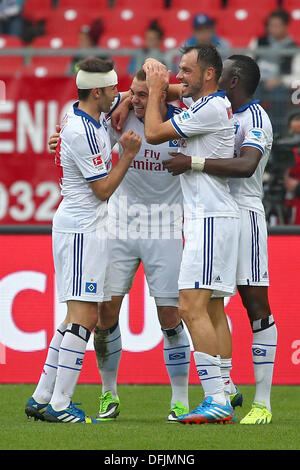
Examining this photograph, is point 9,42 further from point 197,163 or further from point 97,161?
point 197,163

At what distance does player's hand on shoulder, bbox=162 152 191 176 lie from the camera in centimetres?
608

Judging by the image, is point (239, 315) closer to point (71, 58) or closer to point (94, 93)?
point (94, 93)

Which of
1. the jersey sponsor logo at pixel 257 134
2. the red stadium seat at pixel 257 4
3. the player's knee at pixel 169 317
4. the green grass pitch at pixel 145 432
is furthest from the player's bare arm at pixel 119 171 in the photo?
the red stadium seat at pixel 257 4

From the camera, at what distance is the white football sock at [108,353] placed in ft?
22.5

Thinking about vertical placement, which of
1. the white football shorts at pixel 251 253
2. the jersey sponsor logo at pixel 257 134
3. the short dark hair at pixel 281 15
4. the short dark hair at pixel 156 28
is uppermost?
the short dark hair at pixel 281 15

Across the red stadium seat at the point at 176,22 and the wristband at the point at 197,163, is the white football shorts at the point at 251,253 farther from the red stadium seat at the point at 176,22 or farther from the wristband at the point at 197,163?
the red stadium seat at the point at 176,22

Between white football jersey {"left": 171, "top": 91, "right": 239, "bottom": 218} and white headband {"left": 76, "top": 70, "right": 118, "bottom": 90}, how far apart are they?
56cm

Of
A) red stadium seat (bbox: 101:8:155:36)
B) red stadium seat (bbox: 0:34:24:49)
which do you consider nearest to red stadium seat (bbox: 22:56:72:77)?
red stadium seat (bbox: 0:34:24:49)

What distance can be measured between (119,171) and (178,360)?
1.38 meters

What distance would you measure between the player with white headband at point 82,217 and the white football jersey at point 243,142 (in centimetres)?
68

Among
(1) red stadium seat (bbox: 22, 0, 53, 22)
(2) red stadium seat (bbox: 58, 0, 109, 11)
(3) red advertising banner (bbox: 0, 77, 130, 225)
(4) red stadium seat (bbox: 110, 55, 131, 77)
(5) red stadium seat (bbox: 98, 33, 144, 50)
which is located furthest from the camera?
(2) red stadium seat (bbox: 58, 0, 109, 11)

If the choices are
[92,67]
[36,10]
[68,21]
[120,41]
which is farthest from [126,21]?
[92,67]

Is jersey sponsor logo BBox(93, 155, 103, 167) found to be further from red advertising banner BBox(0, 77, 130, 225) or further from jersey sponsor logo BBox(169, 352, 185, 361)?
red advertising banner BBox(0, 77, 130, 225)

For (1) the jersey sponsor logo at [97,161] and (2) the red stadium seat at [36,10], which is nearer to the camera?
(1) the jersey sponsor logo at [97,161]
